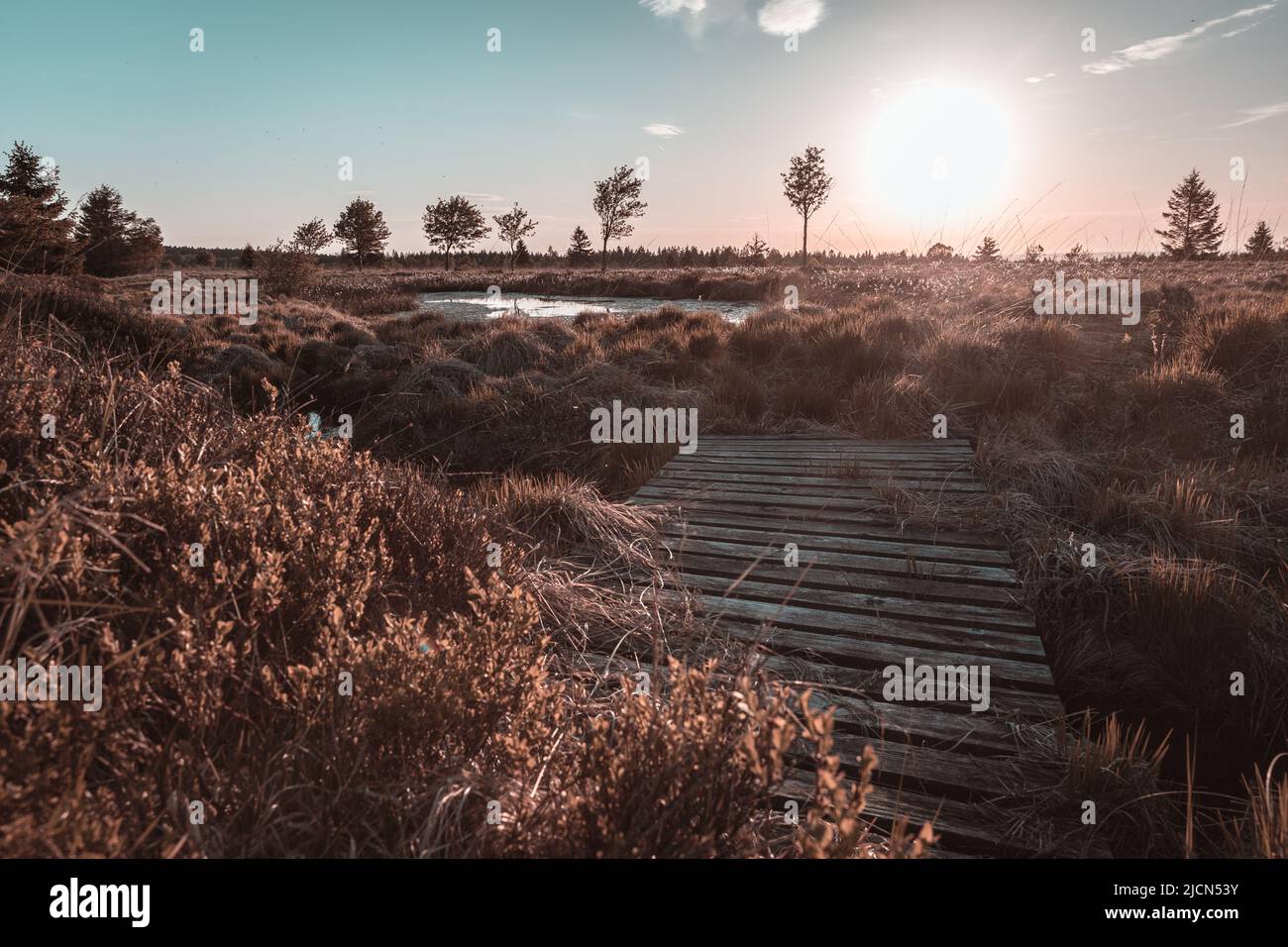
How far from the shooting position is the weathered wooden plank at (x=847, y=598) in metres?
3.75

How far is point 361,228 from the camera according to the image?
183 feet

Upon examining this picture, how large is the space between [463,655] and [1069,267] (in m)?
17.0

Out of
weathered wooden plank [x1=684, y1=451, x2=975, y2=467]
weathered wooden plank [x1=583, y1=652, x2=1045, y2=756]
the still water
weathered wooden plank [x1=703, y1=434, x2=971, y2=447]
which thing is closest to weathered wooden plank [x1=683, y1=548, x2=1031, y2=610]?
weathered wooden plank [x1=583, y1=652, x2=1045, y2=756]

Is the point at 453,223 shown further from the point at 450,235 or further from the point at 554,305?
the point at 554,305

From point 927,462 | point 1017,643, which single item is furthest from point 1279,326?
point 1017,643

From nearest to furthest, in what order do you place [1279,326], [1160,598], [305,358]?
1. [1160,598]
2. [1279,326]
3. [305,358]

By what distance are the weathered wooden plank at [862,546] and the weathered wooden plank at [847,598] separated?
374 mm

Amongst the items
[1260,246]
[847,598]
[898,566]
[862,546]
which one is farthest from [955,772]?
[1260,246]

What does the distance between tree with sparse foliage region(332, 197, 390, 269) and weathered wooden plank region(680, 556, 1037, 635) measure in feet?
193

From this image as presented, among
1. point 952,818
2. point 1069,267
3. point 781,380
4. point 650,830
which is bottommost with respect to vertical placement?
point 952,818

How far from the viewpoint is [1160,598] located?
149 inches

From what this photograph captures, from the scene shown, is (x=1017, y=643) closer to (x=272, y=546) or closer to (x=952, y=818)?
(x=952, y=818)
